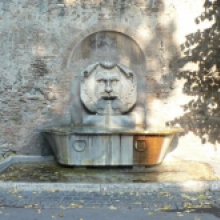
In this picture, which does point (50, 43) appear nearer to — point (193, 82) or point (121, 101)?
point (121, 101)

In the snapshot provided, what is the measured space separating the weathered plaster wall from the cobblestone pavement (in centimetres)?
237

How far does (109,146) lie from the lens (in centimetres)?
586

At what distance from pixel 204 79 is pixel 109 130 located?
247cm

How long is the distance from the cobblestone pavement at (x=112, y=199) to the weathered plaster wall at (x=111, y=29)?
2371mm

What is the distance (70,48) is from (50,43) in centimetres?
44

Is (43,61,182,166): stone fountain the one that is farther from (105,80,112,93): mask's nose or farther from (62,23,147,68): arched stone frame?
(62,23,147,68): arched stone frame

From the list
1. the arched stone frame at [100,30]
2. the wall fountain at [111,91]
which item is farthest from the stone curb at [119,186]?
the arched stone frame at [100,30]

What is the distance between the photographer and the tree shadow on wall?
6828mm

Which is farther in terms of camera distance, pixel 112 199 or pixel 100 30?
pixel 100 30

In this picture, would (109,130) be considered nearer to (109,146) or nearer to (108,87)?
(109,146)

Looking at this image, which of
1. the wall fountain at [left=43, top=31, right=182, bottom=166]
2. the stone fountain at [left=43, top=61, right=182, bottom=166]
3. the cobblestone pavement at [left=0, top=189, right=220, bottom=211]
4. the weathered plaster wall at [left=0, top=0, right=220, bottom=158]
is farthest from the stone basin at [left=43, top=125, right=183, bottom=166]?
the cobblestone pavement at [left=0, top=189, right=220, bottom=211]

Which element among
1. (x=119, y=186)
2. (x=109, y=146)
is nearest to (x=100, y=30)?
(x=109, y=146)

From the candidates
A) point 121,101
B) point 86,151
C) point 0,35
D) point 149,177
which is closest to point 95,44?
point 121,101

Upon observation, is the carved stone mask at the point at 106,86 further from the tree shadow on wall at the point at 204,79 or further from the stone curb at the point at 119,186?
the stone curb at the point at 119,186
